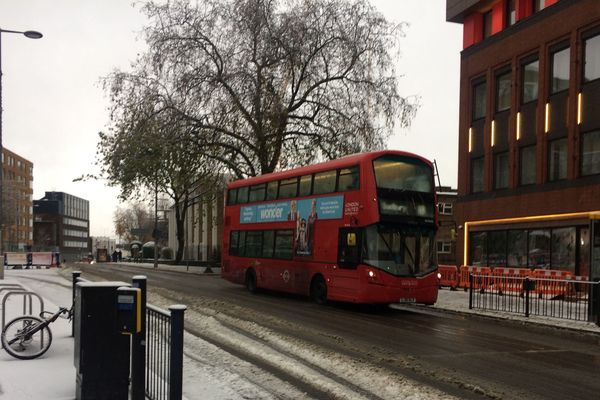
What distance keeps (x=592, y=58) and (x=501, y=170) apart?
6768mm

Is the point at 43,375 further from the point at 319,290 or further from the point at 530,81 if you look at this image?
the point at 530,81

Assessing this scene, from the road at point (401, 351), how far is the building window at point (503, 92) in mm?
14622

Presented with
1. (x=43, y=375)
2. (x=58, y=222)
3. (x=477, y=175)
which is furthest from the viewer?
(x=58, y=222)

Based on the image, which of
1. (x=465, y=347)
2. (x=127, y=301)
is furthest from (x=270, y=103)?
(x=127, y=301)

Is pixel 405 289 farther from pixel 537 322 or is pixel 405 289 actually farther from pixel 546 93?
pixel 546 93

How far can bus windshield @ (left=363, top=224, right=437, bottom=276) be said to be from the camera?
1518 cm

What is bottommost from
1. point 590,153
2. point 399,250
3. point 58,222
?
point 58,222

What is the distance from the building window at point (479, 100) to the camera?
28.6 meters

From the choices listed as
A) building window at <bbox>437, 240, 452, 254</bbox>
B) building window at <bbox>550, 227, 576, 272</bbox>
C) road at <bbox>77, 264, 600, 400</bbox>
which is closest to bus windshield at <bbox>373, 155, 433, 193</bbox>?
road at <bbox>77, 264, 600, 400</bbox>

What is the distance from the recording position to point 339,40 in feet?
93.9

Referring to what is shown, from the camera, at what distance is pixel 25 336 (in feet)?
25.4

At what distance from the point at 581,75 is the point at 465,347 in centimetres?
1631

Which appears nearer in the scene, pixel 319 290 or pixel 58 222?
pixel 319 290

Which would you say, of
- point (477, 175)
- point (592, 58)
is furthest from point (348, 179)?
point (477, 175)
